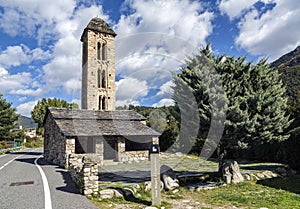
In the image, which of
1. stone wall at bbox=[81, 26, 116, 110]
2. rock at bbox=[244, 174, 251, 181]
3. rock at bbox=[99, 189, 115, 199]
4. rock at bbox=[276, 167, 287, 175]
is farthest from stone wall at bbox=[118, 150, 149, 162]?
stone wall at bbox=[81, 26, 116, 110]

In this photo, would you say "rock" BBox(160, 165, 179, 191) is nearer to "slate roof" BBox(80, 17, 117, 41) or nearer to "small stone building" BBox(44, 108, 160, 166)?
"small stone building" BBox(44, 108, 160, 166)

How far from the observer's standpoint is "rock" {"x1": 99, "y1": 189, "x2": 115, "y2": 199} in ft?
24.1

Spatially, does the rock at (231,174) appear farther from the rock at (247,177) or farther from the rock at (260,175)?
the rock at (260,175)

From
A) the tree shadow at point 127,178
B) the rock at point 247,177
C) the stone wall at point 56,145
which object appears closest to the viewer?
the tree shadow at point 127,178

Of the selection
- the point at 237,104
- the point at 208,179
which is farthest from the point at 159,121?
the point at 237,104

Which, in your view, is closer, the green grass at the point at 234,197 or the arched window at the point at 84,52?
the green grass at the point at 234,197

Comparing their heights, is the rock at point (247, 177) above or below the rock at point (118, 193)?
below

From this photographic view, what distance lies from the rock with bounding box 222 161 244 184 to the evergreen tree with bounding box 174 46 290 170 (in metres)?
0.96

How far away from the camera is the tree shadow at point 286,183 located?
8.67m

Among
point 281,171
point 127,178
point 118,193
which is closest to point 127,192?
point 118,193

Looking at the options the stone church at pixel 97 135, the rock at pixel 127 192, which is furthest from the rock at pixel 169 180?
the stone church at pixel 97 135

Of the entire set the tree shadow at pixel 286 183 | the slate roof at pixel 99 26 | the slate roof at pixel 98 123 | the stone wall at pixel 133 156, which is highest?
the slate roof at pixel 99 26

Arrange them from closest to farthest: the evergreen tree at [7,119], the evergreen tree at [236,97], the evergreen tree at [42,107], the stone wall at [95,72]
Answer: the evergreen tree at [236,97] < the stone wall at [95,72] < the evergreen tree at [7,119] < the evergreen tree at [42,107]

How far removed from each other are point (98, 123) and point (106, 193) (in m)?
12.6
